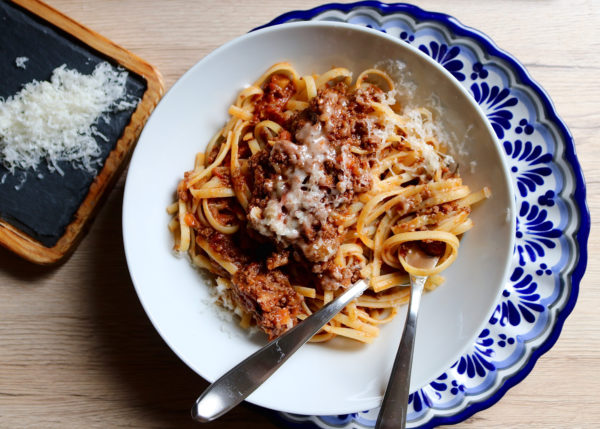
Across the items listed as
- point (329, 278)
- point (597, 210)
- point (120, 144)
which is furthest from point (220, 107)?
point (597, 210)

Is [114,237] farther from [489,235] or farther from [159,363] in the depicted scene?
[489,235]

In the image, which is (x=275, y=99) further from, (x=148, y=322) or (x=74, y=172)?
(x=148, y=322)

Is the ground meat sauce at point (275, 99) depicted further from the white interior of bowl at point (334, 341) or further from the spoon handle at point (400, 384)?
the spoon handle at point (400, 384)

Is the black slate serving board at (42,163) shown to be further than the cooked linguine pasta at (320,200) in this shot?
Yes

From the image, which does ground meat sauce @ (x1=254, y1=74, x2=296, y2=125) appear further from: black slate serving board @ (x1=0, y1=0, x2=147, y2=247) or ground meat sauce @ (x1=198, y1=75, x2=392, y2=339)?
black slate serving board @ (x1=0, y1=0, x2=147, y2=247)

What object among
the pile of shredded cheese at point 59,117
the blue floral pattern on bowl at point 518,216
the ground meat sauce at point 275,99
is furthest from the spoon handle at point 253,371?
the pile of shredded cheese at point 59,117
